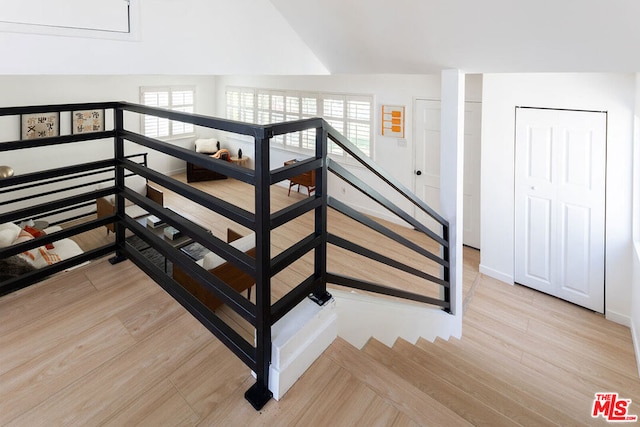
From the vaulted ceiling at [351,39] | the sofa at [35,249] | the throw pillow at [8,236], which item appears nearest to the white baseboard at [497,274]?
the vaulted ceiling at [351,39]

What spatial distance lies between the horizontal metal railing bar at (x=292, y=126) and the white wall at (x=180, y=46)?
130 cm

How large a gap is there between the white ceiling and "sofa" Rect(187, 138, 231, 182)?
526 cm

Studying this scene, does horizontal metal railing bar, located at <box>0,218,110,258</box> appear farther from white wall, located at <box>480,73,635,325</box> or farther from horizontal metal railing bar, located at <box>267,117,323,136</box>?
white wall, located at <box>480,73,635,325</box>

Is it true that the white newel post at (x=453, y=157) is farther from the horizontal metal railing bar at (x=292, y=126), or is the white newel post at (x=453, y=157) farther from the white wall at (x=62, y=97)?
the white wall at (x=62, y=97)

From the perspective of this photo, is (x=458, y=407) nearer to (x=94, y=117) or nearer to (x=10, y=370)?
(x=10, y=370)

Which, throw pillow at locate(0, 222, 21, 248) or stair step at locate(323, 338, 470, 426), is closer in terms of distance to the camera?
stair step at locate(323, 338, 470, 426)

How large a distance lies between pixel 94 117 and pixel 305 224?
13.3ft

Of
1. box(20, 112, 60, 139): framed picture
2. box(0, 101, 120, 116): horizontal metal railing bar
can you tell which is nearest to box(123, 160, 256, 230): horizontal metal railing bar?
box(0, 101, 120, 116): horizontal metal railing bar

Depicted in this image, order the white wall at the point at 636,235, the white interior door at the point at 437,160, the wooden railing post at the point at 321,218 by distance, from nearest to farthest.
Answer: the wooden railing post at the point at 321,218, the white wall at the point at 636,235, the white interior door at the point at 437,160

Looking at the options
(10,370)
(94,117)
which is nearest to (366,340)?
(10,370)

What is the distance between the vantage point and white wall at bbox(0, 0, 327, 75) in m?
1.72

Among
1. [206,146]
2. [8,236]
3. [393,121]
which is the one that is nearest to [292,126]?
[8,236]

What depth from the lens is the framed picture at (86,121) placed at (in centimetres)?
627

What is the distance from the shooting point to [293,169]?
3.97ft
